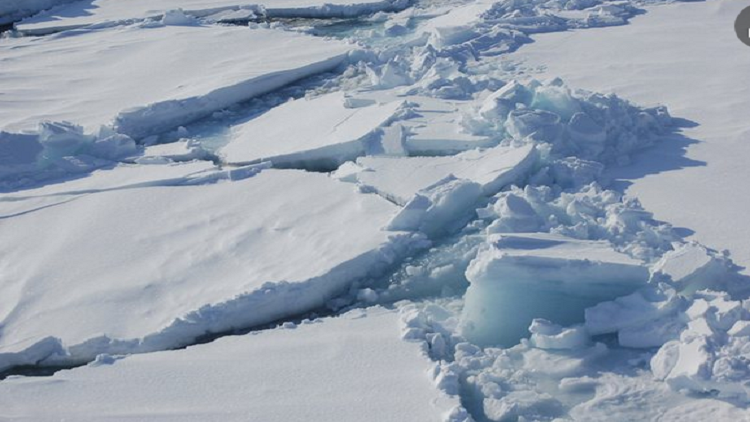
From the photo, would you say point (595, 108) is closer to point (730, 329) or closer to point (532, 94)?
point (532, 94)

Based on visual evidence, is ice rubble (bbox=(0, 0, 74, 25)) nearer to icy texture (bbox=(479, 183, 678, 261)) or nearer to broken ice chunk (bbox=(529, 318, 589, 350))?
icy texture (bbox=(479, 183, 678, 261))

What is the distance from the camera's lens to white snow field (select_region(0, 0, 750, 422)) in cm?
331

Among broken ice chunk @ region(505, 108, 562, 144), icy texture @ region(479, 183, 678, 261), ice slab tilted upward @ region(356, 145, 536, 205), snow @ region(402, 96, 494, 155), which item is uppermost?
broken ice chunk @ region(505, 108, 562, 144)

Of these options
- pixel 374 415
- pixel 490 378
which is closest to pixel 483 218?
pixel 490 378

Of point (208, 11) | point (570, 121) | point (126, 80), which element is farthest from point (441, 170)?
point (208, 11)

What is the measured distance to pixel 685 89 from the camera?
6.28m

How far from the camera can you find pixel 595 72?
6.71 metres

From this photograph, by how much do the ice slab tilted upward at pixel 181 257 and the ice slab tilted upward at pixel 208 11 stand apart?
15.1ft

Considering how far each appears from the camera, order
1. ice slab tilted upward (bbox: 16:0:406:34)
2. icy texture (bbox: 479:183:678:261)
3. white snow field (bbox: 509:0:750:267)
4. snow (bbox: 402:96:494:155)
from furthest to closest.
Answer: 1. ice slab tilted upward (bbox: 16:0:406:34)
2. snow (bbox: 402:96:494:155)
3. white snow field (bbox: 509:0:750:267)
4. icy texture (bbox: 479:183:678:261)

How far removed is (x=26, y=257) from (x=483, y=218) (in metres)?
2.39

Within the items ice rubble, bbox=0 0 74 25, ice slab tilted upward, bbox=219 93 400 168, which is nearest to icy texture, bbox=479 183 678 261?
ice slab tilted upward, bbox=219 93 400 168

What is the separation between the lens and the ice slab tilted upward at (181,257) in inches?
154

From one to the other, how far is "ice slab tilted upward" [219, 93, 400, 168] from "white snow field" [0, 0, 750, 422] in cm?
2

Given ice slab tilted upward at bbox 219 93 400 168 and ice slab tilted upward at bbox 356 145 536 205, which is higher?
ice slab tilted upward at bbox 219 93 400 168
